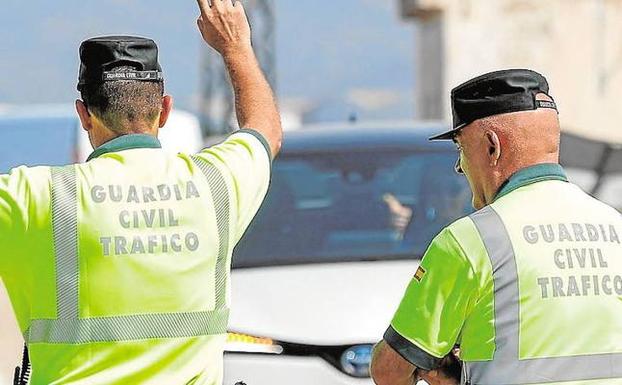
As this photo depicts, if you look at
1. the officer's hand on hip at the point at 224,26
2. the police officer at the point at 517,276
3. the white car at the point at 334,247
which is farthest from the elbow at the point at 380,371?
the white car at the point at 334,247

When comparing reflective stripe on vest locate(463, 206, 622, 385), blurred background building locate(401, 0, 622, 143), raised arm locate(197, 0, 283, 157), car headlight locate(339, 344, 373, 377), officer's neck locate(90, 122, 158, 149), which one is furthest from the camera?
blurred background building locate(401, 0, 622, 143)

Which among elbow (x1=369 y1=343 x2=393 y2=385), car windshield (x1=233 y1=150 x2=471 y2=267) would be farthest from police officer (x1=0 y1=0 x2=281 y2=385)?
car windshield (x1=233 y1=150 x2=471 y2=267)

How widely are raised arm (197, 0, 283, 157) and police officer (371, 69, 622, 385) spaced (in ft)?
1.88

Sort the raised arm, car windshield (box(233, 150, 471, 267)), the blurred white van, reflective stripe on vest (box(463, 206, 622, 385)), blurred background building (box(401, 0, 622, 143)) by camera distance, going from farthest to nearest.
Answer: blurred background building (box(401, 0, 622, 143))
the blurred white van
car windshield (box(233, 150, 471, 267))
the raised arm
reflective stripe on vest (box(463, 206, 622, 385))

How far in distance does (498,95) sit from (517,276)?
45 centimetres

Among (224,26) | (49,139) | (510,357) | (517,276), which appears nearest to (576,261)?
(517,276)

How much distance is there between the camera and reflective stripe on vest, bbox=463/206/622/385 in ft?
11.2

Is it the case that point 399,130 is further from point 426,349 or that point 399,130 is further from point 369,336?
point 426,349

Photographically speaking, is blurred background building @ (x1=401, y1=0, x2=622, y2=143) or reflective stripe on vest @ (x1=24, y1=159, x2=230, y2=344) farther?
blurred background building @ (x1=401, y1=0, x2=622, y2=143)

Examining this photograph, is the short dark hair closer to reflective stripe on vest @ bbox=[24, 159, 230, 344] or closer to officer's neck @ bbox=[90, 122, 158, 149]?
officer's neck @ bbox=[90, 122, 158, 149]

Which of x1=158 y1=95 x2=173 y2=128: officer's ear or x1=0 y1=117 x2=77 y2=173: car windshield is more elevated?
x1=158 y1=95 x2=173 y2=128: officer's ear

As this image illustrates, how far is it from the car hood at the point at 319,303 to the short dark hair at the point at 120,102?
2.17 metres

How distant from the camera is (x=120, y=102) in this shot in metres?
3.61

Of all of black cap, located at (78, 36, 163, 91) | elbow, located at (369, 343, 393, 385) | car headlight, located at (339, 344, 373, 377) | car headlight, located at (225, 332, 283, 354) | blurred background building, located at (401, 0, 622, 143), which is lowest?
blurred background building, located at (401, 0, 622, 143)
